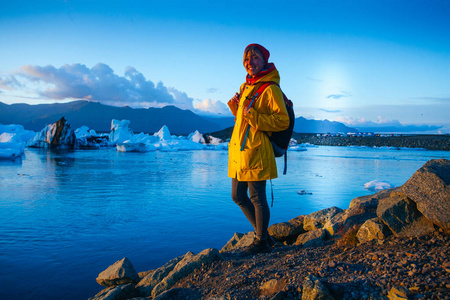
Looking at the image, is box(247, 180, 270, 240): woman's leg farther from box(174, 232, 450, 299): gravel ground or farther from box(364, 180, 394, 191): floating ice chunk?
box(364, 180, 394, 191): floating ice chunk

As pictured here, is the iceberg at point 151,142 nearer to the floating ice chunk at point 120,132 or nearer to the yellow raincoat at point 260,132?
the floating ice chunk at point 120,132

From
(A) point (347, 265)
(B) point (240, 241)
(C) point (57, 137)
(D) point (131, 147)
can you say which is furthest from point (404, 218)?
(C) point (57, 137)

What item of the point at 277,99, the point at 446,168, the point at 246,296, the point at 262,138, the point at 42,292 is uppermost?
the point at 277,99

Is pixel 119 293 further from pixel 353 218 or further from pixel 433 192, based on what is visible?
pixel 433 192

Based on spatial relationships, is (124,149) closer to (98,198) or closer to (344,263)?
(98,198)

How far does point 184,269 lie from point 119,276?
0.65 metres

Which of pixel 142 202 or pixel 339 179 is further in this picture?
pixel 339 179

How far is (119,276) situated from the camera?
8.91 feet

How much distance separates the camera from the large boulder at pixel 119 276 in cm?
273

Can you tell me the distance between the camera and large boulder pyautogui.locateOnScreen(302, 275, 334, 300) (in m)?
1.66

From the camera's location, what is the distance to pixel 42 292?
8.97 ft

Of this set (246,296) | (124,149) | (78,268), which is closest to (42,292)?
(78,268)

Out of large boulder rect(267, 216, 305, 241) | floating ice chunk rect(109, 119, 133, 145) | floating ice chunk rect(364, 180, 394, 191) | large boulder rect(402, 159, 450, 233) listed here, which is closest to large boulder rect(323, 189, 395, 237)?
large boulder rect(267, 216, 305, 241)

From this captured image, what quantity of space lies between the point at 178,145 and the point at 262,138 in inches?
1320
